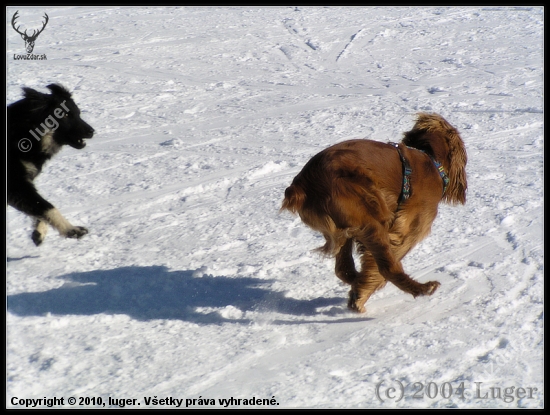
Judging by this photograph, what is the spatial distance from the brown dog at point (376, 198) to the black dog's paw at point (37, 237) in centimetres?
243

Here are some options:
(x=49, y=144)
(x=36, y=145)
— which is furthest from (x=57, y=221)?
(x=49, y=144)

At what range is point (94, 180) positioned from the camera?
21.2ft

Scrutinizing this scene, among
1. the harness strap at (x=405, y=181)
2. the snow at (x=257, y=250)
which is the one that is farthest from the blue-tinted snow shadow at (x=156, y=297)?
the harness strap at (x=405, y=181)

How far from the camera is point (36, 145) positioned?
207 inches

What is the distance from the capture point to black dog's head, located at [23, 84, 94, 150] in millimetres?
5305

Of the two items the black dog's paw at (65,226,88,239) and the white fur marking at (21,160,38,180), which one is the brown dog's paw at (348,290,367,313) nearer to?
the black dog's paw at (65,226,88,239)

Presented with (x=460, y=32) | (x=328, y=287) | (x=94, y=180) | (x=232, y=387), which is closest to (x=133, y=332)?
(x=232, y=387)

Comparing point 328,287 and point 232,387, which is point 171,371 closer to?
point 232,387

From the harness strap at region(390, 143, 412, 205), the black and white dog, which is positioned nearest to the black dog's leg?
the black and white dog

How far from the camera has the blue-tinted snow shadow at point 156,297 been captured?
4.06m

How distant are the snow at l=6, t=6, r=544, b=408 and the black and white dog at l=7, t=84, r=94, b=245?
0.23 meters

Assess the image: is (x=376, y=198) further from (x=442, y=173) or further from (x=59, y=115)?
(x=59, y=115)

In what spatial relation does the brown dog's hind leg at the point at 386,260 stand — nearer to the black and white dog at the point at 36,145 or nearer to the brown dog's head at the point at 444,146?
the brown dog's head at the point at 444,146

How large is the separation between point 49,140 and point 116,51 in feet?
21.5
